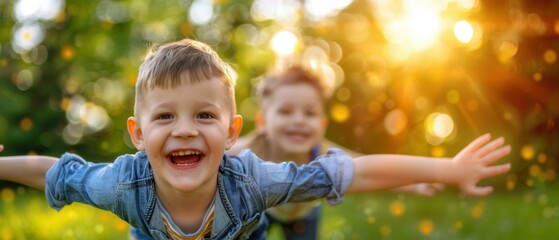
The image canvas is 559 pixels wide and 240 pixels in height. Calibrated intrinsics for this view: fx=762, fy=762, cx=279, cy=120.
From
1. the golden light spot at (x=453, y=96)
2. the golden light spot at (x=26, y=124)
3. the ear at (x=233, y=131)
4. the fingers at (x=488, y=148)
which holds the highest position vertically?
the ear at (x=233, y=131)

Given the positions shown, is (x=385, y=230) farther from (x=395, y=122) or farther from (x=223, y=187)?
(x=395, y=122)

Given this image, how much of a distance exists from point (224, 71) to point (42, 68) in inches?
426

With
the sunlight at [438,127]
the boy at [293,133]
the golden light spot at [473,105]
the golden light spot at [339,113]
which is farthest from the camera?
the golden light spot at [339,113]

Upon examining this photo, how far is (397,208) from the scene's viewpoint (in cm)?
826

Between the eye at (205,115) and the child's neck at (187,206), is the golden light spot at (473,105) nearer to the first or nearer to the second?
the child's neck at (187,206)

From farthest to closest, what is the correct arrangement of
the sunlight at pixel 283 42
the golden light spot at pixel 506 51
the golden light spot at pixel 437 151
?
the sunlight at pixel 283 42 < the golden light spot at pixel 437 151 < the golden light spot at pixel 506 51

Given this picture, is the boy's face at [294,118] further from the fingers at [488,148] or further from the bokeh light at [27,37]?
the bokeh light at [27,37]

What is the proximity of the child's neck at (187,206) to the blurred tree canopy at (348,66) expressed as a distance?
20.4ft

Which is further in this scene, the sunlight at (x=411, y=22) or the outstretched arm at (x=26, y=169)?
the sunlight at (x=411, y=22)

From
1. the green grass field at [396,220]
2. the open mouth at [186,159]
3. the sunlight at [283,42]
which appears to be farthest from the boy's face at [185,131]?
the sunlight at [283,42]

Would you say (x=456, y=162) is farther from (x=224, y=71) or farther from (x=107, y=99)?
(x=107, y=99)

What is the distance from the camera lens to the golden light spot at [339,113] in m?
12.6

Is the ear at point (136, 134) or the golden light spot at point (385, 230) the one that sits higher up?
the ear at point (136, 134)

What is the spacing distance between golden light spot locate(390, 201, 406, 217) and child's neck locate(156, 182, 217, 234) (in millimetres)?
4727
